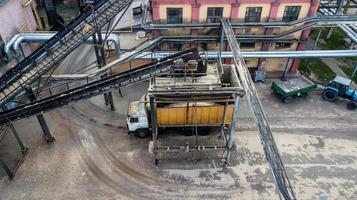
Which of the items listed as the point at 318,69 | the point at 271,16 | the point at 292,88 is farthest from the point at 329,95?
the point at 271,16

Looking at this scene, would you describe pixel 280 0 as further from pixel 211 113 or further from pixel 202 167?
pixel 202 167

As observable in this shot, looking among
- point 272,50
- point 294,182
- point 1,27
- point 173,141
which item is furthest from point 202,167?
point 1,27

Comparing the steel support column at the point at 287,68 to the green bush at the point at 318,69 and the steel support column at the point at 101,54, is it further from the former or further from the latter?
the steel support column at the point at 101,54

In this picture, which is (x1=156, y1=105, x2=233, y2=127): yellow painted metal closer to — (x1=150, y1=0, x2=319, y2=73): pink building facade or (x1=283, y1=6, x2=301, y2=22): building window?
(x1=150, y1=0, x2=319, y2=73): pink building facade

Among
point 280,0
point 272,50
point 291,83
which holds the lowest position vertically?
point 291,83

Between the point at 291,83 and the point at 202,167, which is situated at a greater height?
the point at 291,83

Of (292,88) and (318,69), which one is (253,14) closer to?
(292,88)

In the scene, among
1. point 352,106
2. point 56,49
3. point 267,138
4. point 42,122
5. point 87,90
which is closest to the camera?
point 267,138
